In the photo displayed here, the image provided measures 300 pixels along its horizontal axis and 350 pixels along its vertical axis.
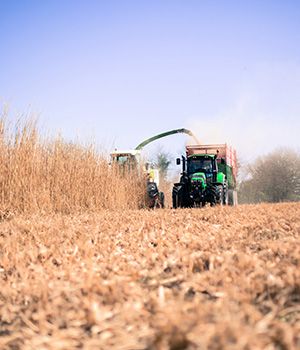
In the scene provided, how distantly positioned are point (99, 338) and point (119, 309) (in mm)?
228

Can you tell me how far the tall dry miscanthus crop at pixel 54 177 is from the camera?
739 cm

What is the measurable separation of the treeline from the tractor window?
19.8 meters

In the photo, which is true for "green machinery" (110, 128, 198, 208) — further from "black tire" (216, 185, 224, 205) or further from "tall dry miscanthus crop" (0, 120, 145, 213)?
"black tire" (216, 185, 224, 205)

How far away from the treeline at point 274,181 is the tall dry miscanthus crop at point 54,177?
22.9m

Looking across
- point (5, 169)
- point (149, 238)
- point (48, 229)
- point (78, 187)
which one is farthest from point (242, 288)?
point (78, 187)

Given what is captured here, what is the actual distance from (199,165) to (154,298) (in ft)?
38.5

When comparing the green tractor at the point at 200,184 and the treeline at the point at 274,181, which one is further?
the treeline at the point at 274,181

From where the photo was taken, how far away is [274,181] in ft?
110

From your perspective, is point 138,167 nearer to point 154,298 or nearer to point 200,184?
point 200,184

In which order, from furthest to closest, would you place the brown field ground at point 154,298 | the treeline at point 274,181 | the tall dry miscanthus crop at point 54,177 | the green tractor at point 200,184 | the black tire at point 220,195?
1. the treeline at point 274,181
2. the green tractor at point 200,184
3. the black tire at point 220,195
4. the tall dry miscanthus crop at point 54,177
5. the brown field ground at point 154,298

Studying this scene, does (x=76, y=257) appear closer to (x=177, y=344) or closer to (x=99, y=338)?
(x=99, y=338)

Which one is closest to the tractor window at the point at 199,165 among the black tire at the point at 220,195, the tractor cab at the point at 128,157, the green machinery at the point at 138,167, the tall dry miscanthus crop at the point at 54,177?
the black tire at the point at 220,195

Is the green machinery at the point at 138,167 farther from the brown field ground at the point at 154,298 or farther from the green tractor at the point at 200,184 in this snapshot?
the brown field ground at the point at 154,298

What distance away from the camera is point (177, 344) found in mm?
1366
